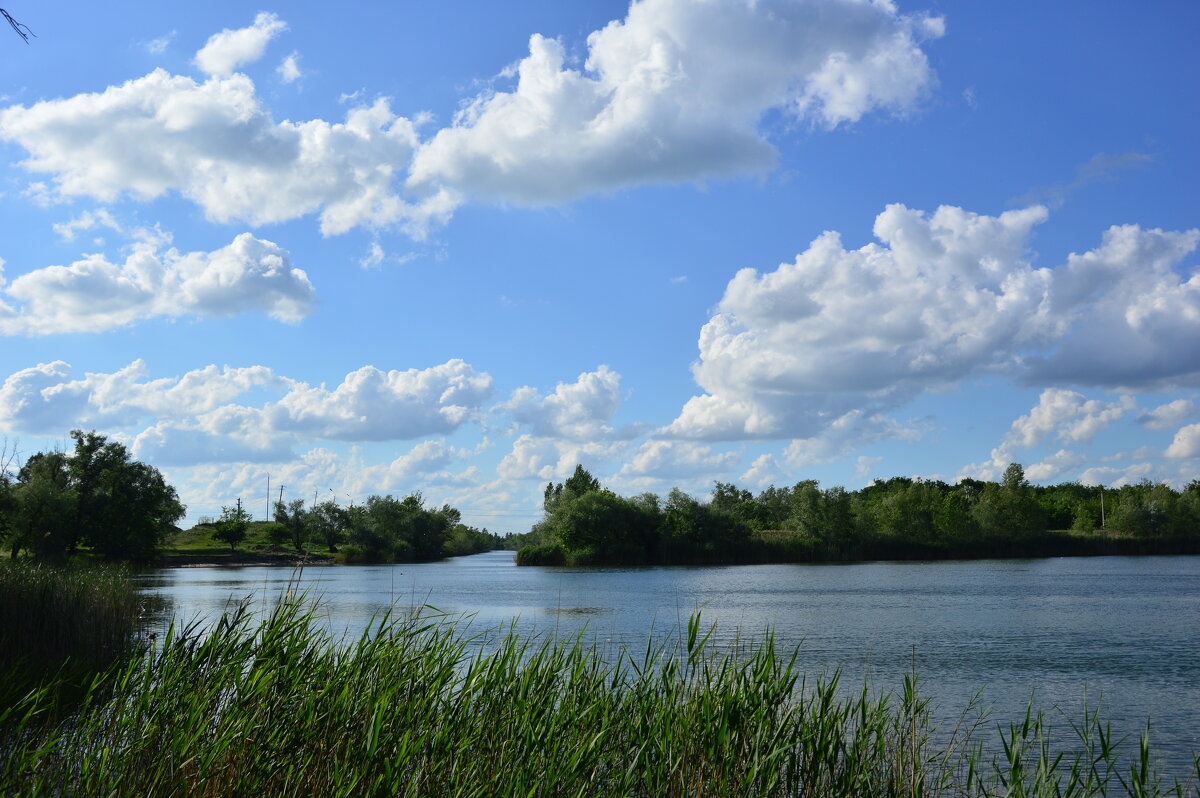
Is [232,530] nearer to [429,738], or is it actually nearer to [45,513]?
[45,513]

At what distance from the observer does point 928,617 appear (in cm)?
3303

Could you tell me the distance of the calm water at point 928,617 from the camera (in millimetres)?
18219

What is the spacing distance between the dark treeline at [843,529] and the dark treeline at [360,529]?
2294 centimetres

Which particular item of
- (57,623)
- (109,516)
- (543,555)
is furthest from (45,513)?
(57,623)

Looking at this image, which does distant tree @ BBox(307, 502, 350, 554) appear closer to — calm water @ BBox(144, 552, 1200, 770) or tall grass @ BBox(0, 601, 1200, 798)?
calm water @ BBox(144, 552, 1200, 770)

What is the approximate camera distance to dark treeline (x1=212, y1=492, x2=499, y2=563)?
103250 mm

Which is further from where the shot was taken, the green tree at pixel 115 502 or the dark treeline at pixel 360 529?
the dark treeline at pixel 360 529

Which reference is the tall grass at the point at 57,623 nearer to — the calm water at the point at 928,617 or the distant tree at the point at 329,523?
the calm water at the point at 928,617

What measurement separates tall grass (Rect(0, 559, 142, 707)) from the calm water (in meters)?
3.73

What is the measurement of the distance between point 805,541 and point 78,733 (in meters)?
81.3

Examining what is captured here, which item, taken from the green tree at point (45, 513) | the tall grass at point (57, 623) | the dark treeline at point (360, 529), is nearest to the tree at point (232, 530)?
the dark treeline at point (360, 529)

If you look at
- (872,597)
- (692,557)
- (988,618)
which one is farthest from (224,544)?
(988,618)

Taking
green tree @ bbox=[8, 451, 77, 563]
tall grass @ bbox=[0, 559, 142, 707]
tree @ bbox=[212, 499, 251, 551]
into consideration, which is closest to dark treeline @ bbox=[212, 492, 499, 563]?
tree @ bbox=[212, 499, 251, 551]

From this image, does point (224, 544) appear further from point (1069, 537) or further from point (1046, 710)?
point (1046, 710)
